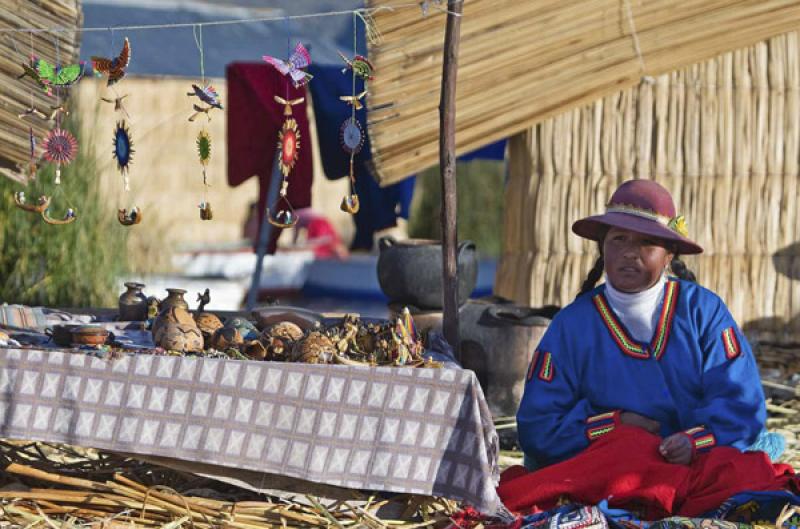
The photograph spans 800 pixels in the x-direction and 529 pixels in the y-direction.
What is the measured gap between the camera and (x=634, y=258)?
4023 mm

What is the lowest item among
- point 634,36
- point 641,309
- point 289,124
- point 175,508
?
point 175,508

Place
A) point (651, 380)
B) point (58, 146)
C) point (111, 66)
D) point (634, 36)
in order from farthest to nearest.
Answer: point (634, 36)
point (58, 146)
point (111, 66)
point (651, 380)

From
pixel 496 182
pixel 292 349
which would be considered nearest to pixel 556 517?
pixel 292 349

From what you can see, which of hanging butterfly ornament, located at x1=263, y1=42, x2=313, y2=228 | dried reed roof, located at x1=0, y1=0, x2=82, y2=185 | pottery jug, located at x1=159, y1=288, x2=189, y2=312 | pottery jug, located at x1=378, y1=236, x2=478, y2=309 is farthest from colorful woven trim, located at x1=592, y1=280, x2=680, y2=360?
dried reed roof, located at x1=0, y1=0, x2=82, y2=185

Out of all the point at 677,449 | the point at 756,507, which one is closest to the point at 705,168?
the point at 677,449

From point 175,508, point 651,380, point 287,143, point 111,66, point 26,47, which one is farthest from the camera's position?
point 26,47

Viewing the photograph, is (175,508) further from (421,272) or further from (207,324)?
(421,272)

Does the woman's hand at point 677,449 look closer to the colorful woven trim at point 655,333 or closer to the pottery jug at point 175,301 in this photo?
the colorful woven trim at point 655,333

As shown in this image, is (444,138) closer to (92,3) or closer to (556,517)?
(556,517)

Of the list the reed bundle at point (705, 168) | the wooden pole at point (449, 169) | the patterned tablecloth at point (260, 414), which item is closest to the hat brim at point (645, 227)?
the wooden pole at point (449, 169)

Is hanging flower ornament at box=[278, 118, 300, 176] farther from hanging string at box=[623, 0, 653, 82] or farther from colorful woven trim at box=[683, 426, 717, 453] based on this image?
hanging string at box=[623, 0, 653, 82]

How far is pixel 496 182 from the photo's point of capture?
1434 centimetres

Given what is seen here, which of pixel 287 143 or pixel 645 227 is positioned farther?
pixel 287 143

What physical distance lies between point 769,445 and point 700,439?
335 mm
